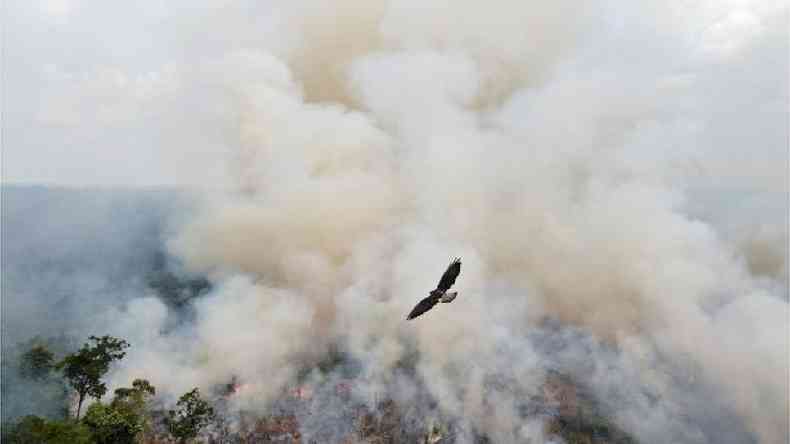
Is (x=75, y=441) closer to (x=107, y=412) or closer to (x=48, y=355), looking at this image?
(x=107, y=412)

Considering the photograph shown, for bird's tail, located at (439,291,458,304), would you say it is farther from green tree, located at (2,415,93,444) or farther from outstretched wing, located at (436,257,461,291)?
green tree, located at (2,415,93,444)

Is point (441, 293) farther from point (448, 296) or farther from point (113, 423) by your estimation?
point (113, 423)

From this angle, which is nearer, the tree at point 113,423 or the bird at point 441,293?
the bird at point 441,293

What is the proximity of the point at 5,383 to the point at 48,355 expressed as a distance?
103m

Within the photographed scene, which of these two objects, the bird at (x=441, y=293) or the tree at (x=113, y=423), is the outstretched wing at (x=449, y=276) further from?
the tree at (x=113, y=423)

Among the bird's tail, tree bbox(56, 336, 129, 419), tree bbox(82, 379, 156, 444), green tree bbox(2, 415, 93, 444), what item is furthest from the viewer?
tree bbox(56, 336, 129, 419)

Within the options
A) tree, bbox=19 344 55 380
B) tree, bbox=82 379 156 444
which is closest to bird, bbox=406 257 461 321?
tree, bbox=82 379 156 444

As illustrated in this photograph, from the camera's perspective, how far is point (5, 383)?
651ft

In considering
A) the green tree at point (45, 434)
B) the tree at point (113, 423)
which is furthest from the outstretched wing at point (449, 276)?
the tree at point (113, 423)

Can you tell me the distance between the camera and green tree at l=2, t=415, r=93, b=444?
84.8m

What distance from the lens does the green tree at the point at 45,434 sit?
84750mm

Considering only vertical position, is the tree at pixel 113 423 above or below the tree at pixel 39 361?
below

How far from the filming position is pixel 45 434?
8475 cm

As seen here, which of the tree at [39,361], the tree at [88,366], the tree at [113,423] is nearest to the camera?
the tree at [113,423]
